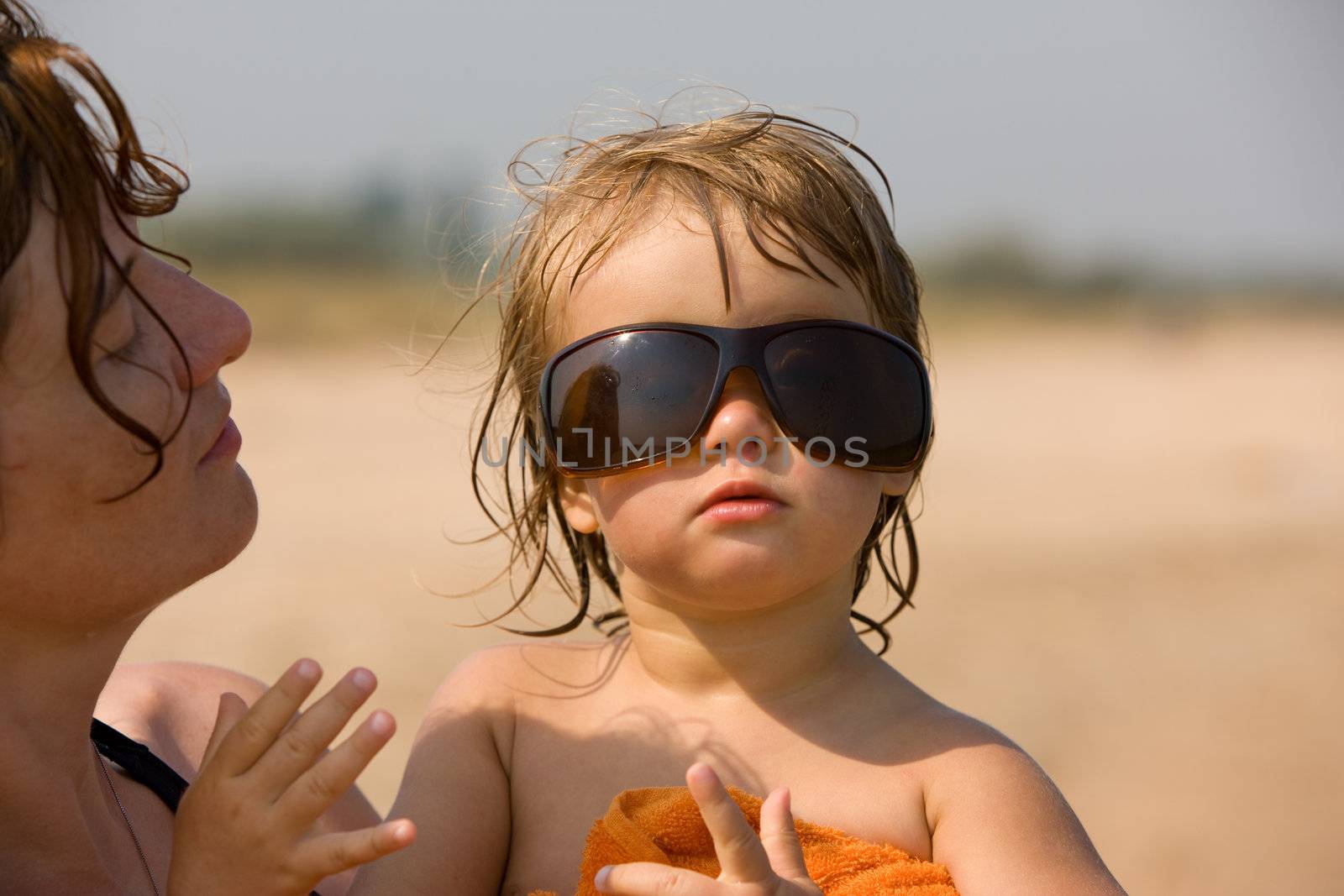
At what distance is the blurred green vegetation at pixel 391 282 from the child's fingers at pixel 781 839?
19.2 meters

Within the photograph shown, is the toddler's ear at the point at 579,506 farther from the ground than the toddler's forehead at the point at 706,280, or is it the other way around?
the toddler's forehead at the point at 706,280

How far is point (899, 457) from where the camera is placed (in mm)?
2369

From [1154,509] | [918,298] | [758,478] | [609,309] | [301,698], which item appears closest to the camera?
[301,698]

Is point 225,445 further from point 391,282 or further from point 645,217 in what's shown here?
point 391,282

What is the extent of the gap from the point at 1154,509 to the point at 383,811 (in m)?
9.06

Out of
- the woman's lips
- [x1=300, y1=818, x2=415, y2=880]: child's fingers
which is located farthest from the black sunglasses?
[x1=300, y1=818, x2=415, y2=880]: child's fingers

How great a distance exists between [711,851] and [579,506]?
2.56 ft

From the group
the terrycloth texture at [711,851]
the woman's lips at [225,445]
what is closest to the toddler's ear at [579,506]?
the terrycloth texture at [711,851]

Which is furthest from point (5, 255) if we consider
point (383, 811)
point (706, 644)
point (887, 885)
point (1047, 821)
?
point (383, 811)

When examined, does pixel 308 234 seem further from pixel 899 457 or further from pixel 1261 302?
pixel 899 457

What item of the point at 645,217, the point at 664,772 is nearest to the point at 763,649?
the point at 664,772

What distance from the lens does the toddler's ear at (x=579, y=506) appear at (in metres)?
2.65

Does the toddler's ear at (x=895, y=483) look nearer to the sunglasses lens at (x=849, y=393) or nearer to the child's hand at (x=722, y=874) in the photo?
the sunglasses lens at (x=849, y=393)

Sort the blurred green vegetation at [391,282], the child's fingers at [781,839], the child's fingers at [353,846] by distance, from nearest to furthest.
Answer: the child's fingers at [353,846], the child's fingers at [781,839], the blurred green vegetation at [391,282]
